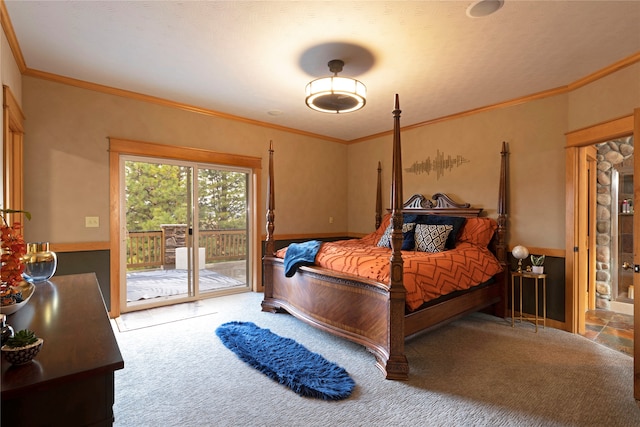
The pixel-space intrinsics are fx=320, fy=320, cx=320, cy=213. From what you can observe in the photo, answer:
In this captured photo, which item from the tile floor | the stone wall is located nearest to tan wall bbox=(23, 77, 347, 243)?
the tile floor

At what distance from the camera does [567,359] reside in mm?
2734

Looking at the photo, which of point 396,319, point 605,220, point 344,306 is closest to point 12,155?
point 344,306

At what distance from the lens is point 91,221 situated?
139 inches

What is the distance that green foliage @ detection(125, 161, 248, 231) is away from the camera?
3.97 meters

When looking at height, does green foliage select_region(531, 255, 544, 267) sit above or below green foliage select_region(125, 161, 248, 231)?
below

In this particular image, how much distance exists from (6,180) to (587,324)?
5.85 m

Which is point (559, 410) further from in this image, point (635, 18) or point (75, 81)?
point (75, 81)

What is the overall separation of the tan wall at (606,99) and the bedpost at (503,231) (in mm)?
710

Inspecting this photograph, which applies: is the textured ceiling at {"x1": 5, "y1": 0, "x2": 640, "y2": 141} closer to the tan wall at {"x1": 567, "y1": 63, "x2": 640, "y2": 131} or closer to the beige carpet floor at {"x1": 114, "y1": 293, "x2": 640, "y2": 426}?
the tan wall at {"x1": 567, "y1": 63, "x2": 640, "y2": 131}

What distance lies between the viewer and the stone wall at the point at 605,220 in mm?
4180

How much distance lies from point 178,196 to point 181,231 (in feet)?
1.56

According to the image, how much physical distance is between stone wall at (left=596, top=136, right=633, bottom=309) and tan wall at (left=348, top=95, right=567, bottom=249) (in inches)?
52.9

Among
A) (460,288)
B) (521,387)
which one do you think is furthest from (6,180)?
(521,387)

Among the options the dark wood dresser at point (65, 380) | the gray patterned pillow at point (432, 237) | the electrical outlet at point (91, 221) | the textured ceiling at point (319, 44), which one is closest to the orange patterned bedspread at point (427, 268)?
the gray patterned pillow at point (432, 237)
